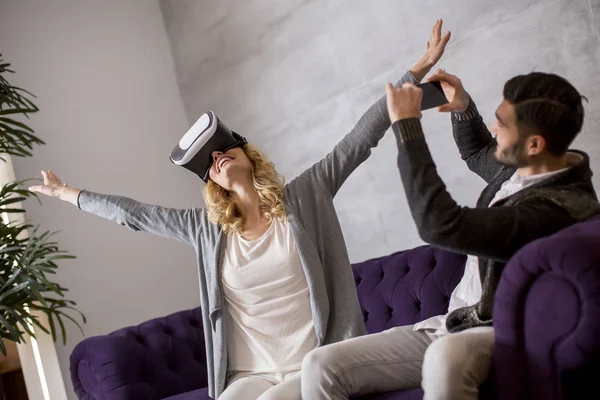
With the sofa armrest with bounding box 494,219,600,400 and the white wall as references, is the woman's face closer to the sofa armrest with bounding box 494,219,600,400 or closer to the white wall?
the sofa armrest with bounding box 494,219,600,400

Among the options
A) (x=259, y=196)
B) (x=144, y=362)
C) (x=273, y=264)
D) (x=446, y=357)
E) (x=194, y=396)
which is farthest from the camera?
(x=144, y=362)

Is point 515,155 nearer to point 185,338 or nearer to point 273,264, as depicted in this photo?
point 273,264

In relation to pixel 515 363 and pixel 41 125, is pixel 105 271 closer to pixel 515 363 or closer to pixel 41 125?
pixel 41 125

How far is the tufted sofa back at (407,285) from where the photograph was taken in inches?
96.8

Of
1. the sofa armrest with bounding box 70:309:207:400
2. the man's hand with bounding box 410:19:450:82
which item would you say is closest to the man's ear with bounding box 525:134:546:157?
the man's hand with bounding box 410:19:450:82

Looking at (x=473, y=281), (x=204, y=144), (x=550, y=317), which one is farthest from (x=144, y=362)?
(x=550, y=317)

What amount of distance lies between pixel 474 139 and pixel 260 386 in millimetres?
960

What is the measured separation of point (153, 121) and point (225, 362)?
2.49 metres

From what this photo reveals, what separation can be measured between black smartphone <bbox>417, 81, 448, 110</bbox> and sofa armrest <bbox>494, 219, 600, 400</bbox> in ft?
2.09

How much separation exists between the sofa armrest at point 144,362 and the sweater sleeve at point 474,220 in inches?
66.2

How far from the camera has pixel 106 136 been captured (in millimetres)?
4090

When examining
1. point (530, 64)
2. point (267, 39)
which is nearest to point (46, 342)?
point (267, 39)

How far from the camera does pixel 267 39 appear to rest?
381cm

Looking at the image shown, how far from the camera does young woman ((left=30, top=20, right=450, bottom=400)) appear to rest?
2.08 meters
